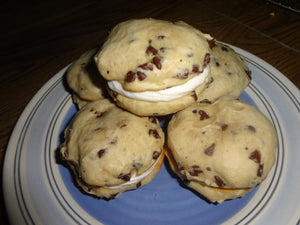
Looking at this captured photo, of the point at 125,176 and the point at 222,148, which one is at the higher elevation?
the point at 222,148

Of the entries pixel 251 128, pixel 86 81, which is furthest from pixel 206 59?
pixel 86 81

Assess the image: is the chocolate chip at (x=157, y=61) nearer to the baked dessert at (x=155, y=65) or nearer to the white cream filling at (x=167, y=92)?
the baked dessert at (x=155, y=65)

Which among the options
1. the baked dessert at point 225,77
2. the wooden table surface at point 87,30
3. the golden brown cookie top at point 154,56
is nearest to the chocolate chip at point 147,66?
the golden brown cookie top at point 154,56

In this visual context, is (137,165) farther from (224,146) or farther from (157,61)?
(157,61)

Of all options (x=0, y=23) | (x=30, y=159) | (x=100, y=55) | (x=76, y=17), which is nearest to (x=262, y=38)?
(x=100, y=55)

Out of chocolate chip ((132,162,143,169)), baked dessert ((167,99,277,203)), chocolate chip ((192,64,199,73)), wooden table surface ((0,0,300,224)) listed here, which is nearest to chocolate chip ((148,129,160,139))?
baked dessert ((167,99,277,203))

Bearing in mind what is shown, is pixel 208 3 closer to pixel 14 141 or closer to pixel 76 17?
pixel 76 17
